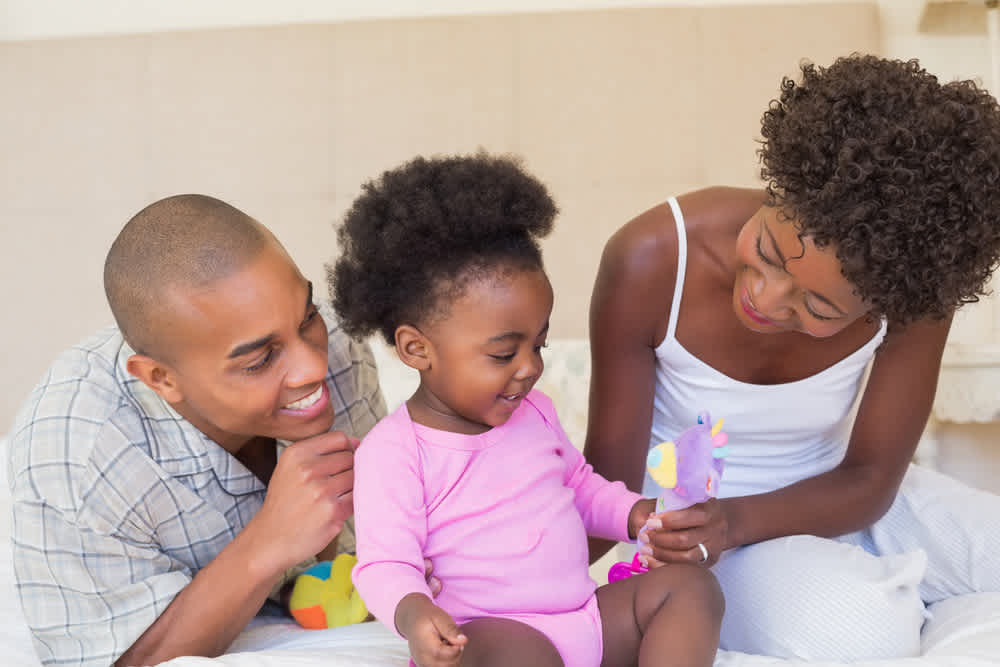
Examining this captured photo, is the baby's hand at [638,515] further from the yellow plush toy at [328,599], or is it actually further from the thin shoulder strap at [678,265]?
the yellow plush toy at [328,599]

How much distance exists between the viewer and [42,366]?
10.2 ft

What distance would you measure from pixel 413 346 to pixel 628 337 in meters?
0.46

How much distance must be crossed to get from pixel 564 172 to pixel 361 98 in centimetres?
67

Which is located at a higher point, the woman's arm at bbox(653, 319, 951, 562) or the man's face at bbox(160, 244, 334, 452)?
the man's face at bbox(160, 244, 334, 452)

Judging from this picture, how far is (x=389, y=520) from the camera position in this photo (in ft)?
4.13

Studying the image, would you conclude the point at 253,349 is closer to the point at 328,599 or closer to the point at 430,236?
the point at 430,236

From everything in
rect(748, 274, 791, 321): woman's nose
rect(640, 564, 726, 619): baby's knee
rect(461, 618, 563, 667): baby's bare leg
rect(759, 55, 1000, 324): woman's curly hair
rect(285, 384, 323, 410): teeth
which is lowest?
rect(461, 618, 563, 667): baby's bare leg

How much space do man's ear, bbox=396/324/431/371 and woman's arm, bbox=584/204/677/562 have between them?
422mm

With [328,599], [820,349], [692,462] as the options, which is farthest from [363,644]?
[820,349]

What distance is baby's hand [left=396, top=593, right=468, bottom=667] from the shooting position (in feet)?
3.55

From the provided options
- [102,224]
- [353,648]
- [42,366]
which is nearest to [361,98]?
[102,224]

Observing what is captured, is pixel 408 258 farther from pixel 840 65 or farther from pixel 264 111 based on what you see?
pixel 264 111

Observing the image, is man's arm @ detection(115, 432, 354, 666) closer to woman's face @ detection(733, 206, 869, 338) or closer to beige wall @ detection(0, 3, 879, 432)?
woman's face @ detection(733, 206, 869, 338)

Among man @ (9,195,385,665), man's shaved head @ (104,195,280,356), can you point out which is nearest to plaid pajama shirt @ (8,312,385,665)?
man @ (9,195,385,665)
